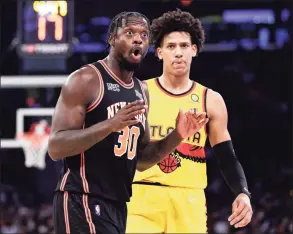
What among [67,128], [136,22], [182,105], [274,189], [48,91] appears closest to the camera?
[67,128]

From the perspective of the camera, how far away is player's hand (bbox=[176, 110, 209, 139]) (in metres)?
3.73

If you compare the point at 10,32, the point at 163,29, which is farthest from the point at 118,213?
the point at 10,32

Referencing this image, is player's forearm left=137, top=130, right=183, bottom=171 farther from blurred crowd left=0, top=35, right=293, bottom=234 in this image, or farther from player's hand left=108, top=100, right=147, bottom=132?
blurred crowd left=0, top=35, right=293, bottom=234

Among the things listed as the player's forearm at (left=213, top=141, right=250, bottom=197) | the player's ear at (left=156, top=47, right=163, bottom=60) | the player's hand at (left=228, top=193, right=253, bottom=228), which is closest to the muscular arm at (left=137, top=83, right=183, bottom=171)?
the player's hand at (left=228, top=193, right=253, bottom=228)

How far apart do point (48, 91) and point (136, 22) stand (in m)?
7.86

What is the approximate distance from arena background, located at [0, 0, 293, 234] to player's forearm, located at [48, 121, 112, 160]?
6.60 meters

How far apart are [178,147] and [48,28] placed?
5431 millimetres

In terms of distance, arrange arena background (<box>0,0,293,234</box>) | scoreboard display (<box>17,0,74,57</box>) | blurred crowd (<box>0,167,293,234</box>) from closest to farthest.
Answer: scoreboard display (<box>17,0,74,57</box>), arena background (<box>0,0,293,234</box>), blurred crowd (<box>0,167,293,234</box>)

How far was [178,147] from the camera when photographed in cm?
491

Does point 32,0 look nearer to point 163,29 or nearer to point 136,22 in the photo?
point 163,29

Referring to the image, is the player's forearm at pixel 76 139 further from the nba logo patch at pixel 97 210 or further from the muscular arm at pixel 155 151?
the muscular arm at pixel 155 151

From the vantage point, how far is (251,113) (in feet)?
47.4

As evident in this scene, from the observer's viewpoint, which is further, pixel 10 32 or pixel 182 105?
pixel 10 32

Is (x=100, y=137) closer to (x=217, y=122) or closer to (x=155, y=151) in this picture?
(x=155, y=151)
